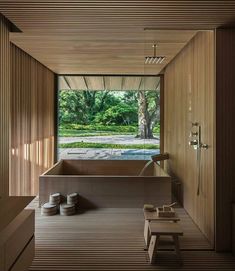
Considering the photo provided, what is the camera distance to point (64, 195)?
4.66 m

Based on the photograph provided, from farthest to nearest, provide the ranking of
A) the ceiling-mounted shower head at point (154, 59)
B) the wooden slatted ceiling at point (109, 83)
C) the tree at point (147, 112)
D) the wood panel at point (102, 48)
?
the wooden slatted ceiling at point (109, 83)
the tree at point (147, 112)
the ceiling-mounted shower head at point (154, 59)
the wood panel at point (102, 48)

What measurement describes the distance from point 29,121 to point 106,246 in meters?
2.87

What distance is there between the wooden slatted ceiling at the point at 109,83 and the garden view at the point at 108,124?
129mm

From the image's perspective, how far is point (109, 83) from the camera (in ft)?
22.8

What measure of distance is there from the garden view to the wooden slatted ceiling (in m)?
0.13

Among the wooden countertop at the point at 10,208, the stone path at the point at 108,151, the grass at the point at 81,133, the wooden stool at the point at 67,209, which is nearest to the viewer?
the wooden countertop at the point at 10,208

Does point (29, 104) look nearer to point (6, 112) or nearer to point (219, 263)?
point (6, 112)

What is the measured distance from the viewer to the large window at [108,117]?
5.84m

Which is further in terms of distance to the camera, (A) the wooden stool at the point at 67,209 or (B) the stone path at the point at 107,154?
(B) the stone path at the point at 107,154

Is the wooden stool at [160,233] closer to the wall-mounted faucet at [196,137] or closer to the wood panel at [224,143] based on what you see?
the wood panel at [224,143]

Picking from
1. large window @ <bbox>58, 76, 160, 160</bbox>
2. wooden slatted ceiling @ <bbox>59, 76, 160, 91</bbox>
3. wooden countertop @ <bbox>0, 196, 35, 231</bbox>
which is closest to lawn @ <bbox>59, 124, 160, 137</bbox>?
large window @ <bbox>58, 76, 160, 160</bbox>

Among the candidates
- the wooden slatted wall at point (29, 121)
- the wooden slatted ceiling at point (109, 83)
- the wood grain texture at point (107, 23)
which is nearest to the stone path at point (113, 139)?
the wooden slatted wall at point (29, 121)

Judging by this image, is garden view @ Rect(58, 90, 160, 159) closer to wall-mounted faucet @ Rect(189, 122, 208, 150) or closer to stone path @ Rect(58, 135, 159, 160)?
stone path @ Rect(58, 135, 159, 160)

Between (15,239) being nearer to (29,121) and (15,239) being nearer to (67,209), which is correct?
(67,209)
